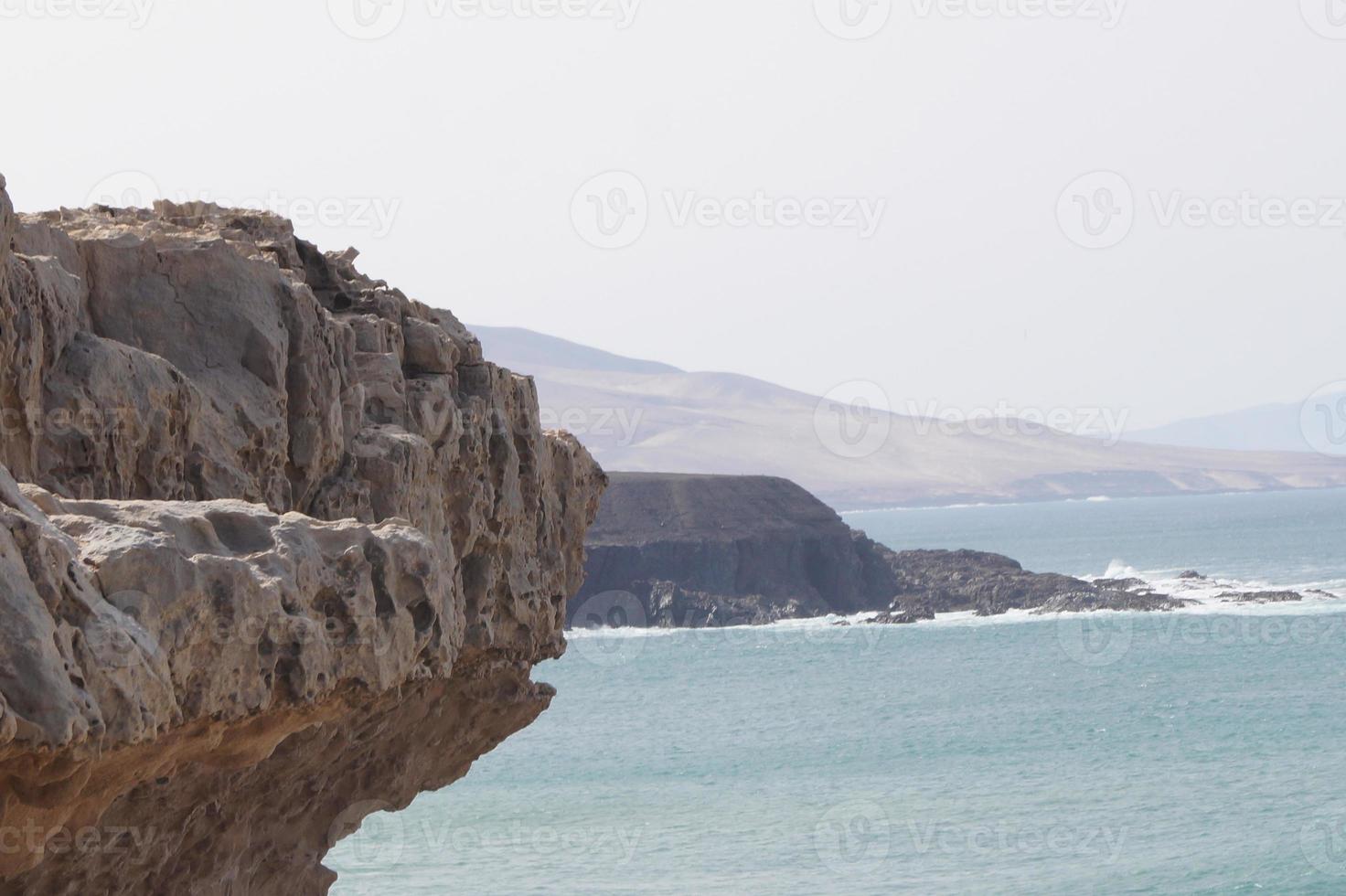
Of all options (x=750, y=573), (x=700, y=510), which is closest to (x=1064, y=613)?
(x=750, y=573)

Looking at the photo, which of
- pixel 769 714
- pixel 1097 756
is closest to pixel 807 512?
pixel 769 714

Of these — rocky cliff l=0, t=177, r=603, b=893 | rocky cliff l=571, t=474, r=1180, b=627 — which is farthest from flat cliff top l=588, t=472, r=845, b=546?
Result: rocky cliff l=0, t=177, r=603, b=893

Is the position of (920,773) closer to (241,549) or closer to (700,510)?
(241,549)

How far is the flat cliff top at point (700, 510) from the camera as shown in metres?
98.1

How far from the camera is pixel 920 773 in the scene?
157 ft

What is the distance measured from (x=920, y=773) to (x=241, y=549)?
41339mm

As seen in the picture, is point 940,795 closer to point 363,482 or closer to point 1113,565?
point 363,482

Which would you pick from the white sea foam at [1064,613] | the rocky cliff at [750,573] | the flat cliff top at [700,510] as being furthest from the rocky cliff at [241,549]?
the flat cliff top at [700,510]

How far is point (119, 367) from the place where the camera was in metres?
10.0

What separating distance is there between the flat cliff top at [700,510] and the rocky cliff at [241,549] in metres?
79.6

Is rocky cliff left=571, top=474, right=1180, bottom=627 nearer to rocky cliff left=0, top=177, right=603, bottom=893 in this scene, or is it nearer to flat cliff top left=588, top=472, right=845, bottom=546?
flat cliff top left=588, top=472, right=845, bottom=546

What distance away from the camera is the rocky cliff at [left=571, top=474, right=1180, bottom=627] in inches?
3816

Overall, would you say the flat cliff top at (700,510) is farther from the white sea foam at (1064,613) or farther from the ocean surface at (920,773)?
the ocean surface at (920,773)

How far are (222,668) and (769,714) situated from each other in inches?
2168
